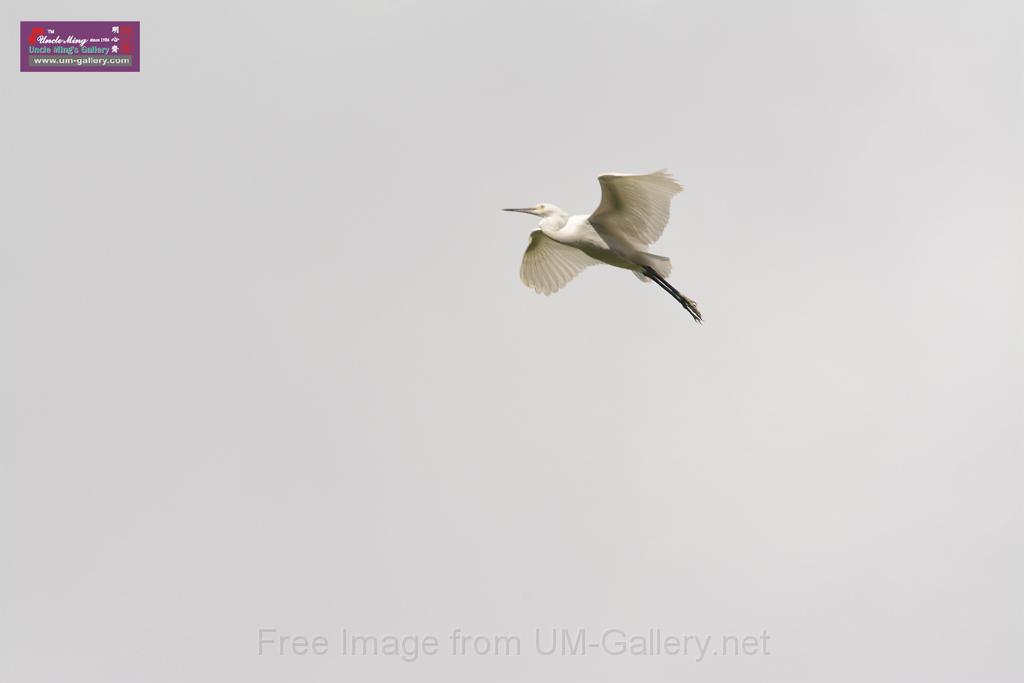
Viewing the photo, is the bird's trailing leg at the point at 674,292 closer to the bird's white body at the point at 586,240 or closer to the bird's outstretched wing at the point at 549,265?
the bird's white body at the point at 586,240

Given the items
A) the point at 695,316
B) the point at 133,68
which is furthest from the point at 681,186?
the point at 133,68

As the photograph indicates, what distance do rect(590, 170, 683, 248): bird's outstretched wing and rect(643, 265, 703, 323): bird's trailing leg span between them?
0.65 meters

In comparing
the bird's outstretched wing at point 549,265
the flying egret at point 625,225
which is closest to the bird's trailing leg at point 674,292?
the flying egret at point 625,225

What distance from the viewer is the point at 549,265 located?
33.5 metres

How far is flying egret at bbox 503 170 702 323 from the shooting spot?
2909cm

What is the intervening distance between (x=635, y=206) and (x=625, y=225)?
638mm

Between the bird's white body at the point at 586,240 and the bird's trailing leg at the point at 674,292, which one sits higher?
the bird's white body at the point at 586,240

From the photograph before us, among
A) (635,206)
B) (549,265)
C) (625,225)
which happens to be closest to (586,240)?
(625,225)

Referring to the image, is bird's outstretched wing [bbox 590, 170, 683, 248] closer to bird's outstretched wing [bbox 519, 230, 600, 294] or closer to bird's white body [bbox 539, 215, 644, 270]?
bird's white body [bbox 539, 215, 644, 270]

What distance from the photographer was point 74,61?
151 feet

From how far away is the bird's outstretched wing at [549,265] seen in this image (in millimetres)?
33281

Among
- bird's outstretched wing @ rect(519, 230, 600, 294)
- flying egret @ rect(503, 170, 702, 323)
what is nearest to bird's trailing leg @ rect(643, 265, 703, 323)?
flying egret @ rect(503, 170, 702, 323)

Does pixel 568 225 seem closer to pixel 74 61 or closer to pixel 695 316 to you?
pixel 695 316

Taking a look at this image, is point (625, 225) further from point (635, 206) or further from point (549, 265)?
point (549, 265)
